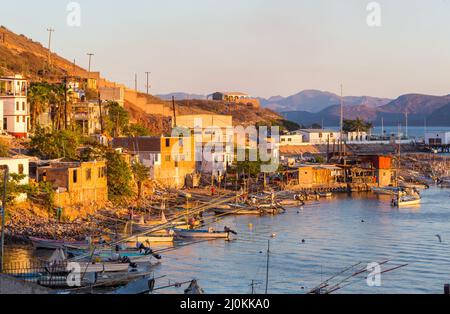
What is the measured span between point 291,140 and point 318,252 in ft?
219

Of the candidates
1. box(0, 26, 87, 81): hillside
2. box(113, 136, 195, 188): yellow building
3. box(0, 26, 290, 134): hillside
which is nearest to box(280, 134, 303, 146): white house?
box(0, 26, 290, 134): hillside

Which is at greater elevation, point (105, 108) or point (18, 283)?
point (105, 108)

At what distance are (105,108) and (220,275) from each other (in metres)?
Answer: 35.8

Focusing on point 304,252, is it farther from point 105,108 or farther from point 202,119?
point 202,119

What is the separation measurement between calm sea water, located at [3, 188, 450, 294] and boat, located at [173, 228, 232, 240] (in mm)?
586

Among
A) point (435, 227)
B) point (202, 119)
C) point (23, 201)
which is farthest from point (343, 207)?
point (202, 119)

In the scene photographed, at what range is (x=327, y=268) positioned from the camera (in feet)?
100

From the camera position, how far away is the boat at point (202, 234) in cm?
3656

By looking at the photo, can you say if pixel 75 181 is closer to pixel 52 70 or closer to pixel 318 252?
pixel 318 252

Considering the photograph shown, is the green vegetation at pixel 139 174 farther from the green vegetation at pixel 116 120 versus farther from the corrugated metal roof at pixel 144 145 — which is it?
the green vegetation at pixel 116 120

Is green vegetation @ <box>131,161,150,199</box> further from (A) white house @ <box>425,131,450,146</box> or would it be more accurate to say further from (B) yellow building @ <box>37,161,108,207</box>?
(A) white house @ <box>425,131,450,146</box>

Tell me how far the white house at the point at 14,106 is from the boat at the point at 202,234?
15.1 m

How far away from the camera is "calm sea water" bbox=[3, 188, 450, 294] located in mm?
27712

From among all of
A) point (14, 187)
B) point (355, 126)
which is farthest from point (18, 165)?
point (355, 126)
